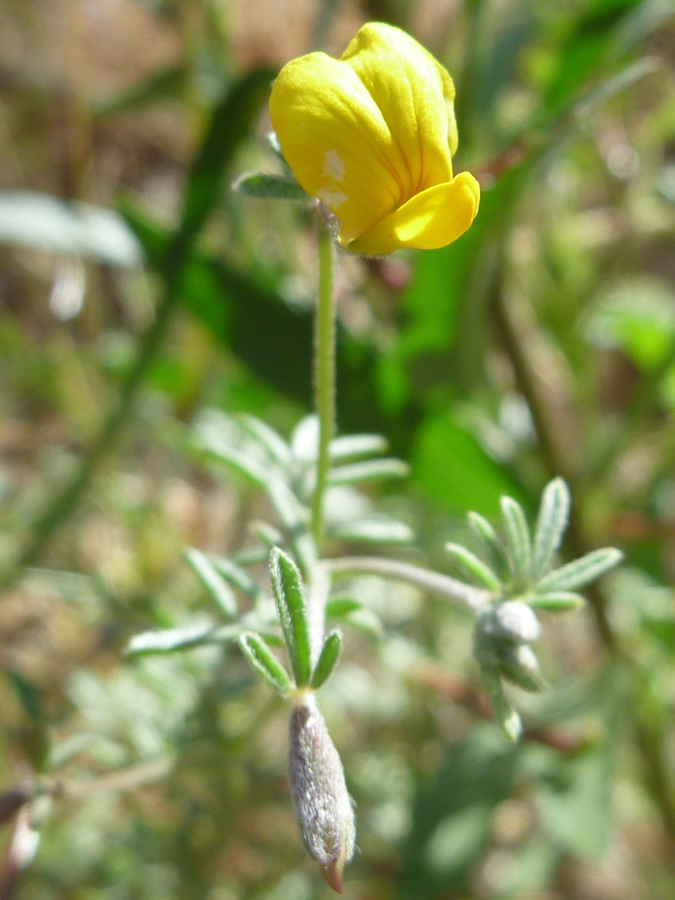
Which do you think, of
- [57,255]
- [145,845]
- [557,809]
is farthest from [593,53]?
[57,255]

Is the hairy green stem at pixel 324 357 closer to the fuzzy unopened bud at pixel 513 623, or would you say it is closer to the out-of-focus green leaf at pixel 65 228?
the fuzzy unopened bud at pixel 513 623

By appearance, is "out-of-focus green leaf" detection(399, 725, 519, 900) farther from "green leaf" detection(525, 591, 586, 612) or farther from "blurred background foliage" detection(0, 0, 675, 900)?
"green leaf" detection(525, 591, 586, 612)

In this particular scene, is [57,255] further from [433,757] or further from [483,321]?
[433,757]

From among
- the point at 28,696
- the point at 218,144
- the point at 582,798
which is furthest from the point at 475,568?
the point at 218,144

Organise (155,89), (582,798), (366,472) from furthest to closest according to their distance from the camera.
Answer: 1. (155,89)
2. (582,798)
3. (366,472)

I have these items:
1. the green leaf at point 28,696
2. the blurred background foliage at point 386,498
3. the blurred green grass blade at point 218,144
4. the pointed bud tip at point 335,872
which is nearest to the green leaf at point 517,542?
the pointed bud tip at point 335,872

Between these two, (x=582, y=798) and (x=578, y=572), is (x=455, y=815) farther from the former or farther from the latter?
(x=578, y=572)
